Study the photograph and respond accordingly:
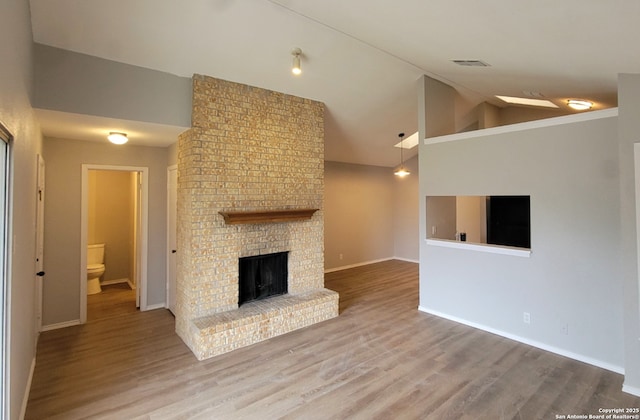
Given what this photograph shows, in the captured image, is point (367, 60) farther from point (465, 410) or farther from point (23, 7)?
point (465, 410)

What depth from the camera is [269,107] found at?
4117 mm

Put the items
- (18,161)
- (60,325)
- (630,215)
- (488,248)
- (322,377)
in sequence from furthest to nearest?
(60,325) < (488,248) < (322,377) < (630,215) < (18,161)

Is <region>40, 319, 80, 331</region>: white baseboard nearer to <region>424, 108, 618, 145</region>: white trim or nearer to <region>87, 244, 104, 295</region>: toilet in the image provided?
<region>87, 244, 104, 295</region>: toilet

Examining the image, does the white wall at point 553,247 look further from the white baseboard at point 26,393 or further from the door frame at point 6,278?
the white baseboard at point 26,393

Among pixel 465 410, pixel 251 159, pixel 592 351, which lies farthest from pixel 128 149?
pixel 592 351

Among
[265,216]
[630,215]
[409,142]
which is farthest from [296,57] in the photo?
[409,142]

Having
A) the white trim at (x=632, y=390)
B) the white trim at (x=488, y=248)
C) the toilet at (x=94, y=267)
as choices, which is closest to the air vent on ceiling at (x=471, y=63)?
the white trim at (x=488, y=248)

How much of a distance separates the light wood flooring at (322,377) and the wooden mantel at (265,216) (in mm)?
1445

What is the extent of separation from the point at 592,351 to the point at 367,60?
4.12 meters

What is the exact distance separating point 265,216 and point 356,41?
7.76 feet

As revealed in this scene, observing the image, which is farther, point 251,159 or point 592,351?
point 251,159

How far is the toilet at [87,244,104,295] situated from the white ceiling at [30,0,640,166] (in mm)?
2623

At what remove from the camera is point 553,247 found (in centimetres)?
341

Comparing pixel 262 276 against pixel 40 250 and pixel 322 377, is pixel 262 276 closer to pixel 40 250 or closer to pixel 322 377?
pixel 322 377
